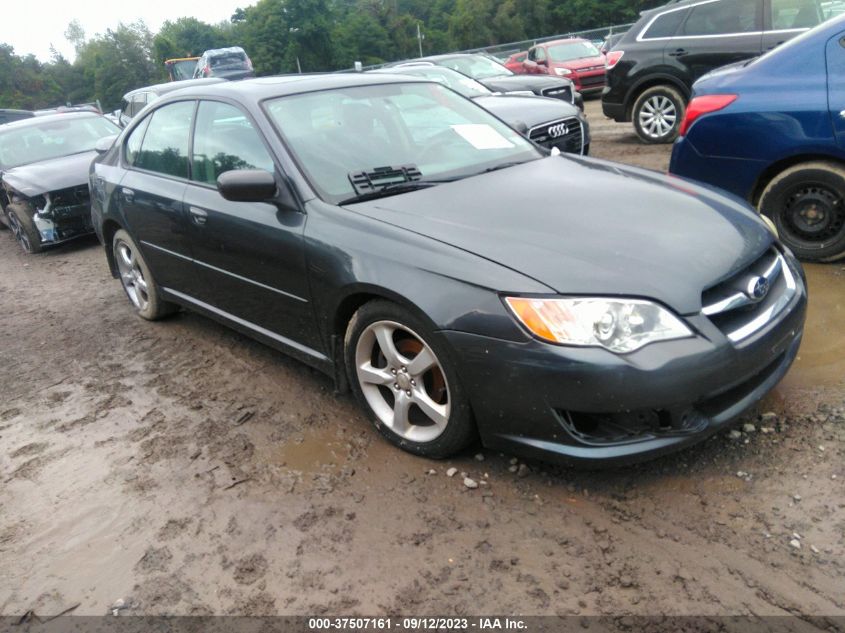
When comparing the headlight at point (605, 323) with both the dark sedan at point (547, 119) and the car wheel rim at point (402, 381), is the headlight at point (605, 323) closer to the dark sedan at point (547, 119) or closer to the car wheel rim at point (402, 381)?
the car wheel rim at point (402, 381)

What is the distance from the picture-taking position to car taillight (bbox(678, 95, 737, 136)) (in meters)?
4.53

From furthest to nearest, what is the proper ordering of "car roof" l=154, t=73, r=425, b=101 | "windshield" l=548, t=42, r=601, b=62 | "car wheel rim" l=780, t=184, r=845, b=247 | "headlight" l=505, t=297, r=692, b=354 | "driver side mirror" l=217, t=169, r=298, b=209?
"windshield" l=548, t=42, r=601, b=62 → "car wheel rim" l=780, t=184, r=845, b=247 → "car roof" l=154, t=73, r=425, b=101 → "driver side mirror" l=217, t=169, r=298, b=209 → "headlight" l=505, t=297, r=692, b=354

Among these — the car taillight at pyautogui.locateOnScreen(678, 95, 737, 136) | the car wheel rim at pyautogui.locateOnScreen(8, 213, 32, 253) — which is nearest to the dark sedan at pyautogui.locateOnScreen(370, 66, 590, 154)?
the car taillight at pyautogui.locateOnScreen(678, 95, 737, 136)

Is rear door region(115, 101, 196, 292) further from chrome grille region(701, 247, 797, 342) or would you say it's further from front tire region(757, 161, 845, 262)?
front tire region(757, 161, 845, 262)

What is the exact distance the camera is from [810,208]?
173 inches

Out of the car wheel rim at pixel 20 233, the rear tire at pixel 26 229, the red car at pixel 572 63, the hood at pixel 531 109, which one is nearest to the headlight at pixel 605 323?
the hood at pixel 531 109

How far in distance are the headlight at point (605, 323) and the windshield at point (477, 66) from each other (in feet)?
32.8

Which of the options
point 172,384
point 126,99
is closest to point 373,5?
point 126,99

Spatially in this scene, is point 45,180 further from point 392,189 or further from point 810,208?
point 810,208

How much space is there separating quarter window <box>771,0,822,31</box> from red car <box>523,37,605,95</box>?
933cm

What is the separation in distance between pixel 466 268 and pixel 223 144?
1.89 m

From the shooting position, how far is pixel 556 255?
2533mm

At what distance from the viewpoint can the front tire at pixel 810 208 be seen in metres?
4.26

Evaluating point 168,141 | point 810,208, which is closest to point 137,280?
point 168,141
